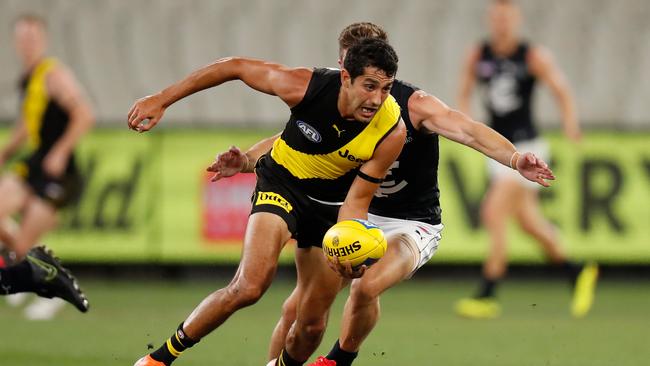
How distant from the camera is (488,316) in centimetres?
1142

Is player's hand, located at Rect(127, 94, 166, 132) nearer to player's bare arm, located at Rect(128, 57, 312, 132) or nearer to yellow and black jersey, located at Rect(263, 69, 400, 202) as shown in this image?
player's bare arm, located at Rect(128, 57, 312, 132)

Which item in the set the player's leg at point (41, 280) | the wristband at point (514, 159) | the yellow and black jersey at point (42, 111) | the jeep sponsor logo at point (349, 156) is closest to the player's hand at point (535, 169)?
the wristband at point (514, 159)

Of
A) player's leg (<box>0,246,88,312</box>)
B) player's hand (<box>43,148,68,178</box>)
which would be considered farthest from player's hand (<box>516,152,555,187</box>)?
player's hand (<box>43,148,68,178</box>)

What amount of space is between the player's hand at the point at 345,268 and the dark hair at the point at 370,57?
3.26 ft

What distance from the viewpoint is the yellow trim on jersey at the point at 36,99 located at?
39.0 feet

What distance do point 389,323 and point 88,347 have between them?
9.41 feet

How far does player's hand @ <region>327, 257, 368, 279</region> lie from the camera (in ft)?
22.2

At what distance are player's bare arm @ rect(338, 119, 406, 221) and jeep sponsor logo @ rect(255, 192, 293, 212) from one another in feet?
Result: 1.15

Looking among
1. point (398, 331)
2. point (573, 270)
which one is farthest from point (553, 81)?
point (398, 331)

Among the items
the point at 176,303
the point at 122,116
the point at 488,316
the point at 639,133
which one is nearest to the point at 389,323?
the point at 488,316

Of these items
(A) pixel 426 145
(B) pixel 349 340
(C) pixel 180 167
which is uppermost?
(A) pixel 426 145

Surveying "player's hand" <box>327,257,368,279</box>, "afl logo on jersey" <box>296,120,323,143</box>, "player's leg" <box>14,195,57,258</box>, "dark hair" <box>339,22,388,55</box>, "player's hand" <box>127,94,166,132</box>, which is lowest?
"player's leg" <box>14,195,57,258</box>

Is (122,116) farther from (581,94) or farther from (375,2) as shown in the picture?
(581,94)

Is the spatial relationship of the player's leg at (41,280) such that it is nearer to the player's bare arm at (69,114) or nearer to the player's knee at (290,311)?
the player's knee at (290,311)
